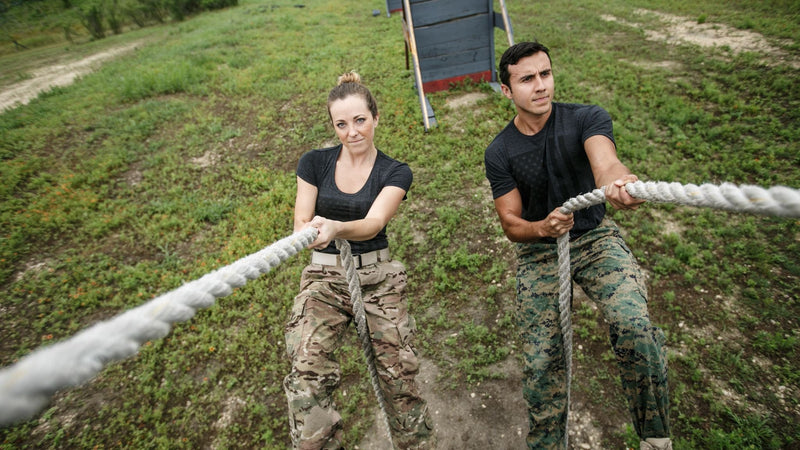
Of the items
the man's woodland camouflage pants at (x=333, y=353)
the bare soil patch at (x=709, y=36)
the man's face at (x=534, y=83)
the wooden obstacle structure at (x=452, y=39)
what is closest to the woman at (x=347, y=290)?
the man's woodland camouflage pants at (x=333, y=353)

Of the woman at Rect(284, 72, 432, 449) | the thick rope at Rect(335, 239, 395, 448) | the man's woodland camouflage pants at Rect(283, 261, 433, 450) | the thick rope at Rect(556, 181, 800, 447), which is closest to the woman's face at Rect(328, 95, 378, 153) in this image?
the woman at Rect(284, 72, 432, 449)

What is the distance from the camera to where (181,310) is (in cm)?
119

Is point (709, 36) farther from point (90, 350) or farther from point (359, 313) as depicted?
point (90, 350)

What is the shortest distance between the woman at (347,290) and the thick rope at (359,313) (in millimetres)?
50

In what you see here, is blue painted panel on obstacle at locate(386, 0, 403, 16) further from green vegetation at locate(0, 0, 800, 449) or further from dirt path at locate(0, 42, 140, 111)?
dirt path at locate(0, 42, 140, 111)

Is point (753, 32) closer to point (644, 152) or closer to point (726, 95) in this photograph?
point (726, 95)

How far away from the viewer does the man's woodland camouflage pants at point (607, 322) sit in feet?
7.51

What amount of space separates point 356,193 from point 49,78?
16.1m

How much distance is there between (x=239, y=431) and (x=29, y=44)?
2783cm

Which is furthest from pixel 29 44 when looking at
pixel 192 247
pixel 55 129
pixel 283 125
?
pixel 192 247

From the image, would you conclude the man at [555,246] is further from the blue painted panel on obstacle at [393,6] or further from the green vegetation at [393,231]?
the blue painted panel on obstacle at [393,6]

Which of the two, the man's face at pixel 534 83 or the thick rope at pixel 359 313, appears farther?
the man's face at pixel 534 83

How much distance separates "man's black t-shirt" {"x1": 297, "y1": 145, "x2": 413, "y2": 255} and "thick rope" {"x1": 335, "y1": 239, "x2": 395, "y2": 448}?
1.15 feet

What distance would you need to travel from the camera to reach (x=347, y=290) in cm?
293
